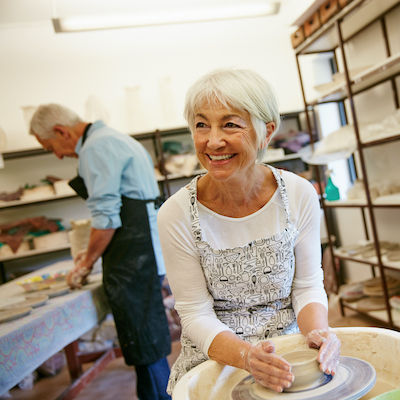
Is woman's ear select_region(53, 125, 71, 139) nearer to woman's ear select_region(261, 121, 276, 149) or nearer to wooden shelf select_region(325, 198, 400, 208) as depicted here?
woman's ear select_region(261, 121, 276, 149)

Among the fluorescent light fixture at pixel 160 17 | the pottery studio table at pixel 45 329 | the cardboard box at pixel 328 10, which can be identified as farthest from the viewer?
the fluorescent light fixture at pixel 160 17

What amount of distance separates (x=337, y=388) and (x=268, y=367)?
0.45 feet

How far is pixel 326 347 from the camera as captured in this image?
91 cm

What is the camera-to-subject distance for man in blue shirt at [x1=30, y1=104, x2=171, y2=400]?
78.7 inches

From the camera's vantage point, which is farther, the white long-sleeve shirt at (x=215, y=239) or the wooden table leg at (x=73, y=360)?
the wooden table leg at (x=73, y=360)

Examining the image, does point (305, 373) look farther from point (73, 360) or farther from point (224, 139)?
point (73, 360)

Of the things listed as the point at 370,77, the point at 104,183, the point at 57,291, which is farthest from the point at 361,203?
the point at 57,291

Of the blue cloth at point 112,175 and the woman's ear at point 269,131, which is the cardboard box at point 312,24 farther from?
the woman's ear at point 269,131

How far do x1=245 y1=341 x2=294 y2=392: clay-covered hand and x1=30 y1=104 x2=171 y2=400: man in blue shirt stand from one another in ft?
3.93

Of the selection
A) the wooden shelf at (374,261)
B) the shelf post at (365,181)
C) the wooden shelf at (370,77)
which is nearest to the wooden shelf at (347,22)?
the shelf post at (365,181)

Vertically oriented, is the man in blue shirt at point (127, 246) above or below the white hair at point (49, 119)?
below

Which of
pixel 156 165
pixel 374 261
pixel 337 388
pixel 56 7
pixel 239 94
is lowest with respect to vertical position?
pixel 374 261

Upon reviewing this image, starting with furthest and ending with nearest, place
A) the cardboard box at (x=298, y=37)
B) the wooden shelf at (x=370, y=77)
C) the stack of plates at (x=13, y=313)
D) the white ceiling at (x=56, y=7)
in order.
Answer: the white ceiling at (x=56, y=7) → the cardboard box at (x=298, y=37) → the wooden shelf at (x=370, y=77) → the stack of plates at (x=13, y=313)

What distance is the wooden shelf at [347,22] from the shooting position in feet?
8.65
